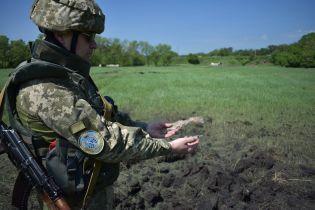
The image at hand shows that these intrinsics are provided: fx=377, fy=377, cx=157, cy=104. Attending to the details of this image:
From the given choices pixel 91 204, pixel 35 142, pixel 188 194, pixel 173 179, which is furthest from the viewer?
pixel 173 179

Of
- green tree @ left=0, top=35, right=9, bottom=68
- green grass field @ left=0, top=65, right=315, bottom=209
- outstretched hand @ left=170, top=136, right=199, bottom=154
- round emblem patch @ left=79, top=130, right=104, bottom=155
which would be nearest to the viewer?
round emblem patch @ left=79, top=130, right=104, bottom=155

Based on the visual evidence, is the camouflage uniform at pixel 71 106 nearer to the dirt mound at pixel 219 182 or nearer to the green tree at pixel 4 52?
the dirt mound at pixel 219 182

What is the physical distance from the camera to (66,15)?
2.21 m

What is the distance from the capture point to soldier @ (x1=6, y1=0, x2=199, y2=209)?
2.10 meters

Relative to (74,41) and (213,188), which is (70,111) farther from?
(213,188)

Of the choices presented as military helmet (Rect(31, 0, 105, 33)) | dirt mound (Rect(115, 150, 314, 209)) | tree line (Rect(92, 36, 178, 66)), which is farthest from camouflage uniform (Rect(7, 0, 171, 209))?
tree line (Rect(92, 36, 178, 66))

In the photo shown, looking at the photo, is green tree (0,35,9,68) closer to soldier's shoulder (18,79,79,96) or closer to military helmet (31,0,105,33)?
military helmet (31,0,105,33)

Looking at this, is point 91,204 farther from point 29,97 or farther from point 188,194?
point 188,194

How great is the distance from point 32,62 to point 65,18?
0.32 meters

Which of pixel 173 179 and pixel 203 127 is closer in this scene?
pixel 173 179

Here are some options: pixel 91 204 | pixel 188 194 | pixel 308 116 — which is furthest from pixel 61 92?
pixel 308 116

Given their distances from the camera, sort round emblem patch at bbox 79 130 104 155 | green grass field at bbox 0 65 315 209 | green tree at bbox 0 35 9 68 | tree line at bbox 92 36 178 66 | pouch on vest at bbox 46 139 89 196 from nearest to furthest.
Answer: round emblem patch at bbox 79 130 104 155
pouch on vest at bbox 46 139 89 196
green grass field at bbox 0 65 315 209
green tree at bbox 0 35 9 68
tree line at bbox 92 36 178 66

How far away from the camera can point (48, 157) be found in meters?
2.23

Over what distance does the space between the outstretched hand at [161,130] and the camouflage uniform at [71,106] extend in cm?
54
